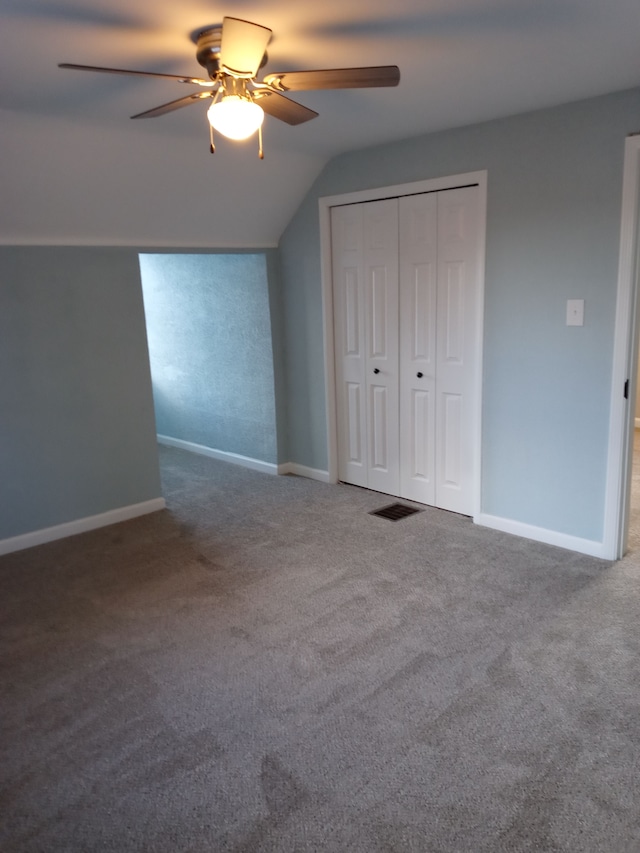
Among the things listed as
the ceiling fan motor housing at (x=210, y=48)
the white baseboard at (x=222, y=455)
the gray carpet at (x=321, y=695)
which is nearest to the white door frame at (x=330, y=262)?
the white baseboard at (x=222, y=455)

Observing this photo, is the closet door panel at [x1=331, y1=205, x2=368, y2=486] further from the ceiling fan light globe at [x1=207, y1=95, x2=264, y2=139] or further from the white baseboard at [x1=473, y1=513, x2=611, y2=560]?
the ceiling fan light globe at [x1=207, y1=95, x2=264, y2=139]

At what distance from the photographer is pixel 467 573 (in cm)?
321

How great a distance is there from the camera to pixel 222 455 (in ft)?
18.0

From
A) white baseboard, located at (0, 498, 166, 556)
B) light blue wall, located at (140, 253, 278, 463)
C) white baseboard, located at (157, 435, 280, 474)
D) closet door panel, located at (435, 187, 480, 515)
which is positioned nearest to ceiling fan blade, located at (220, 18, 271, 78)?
closet door panel, located at (435, 187, 480, 515)

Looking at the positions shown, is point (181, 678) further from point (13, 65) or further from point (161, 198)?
point (161, 198)

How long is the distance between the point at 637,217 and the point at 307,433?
2685 millimetres

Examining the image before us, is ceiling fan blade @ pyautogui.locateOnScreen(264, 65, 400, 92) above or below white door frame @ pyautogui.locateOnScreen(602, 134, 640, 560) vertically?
above

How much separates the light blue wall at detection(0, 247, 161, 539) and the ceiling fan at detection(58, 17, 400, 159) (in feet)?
5.82

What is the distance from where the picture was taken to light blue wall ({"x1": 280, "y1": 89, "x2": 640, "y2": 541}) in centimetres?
303

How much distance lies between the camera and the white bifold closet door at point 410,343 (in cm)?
370

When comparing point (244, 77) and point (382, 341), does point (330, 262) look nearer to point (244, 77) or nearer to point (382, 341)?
point (382, 341)

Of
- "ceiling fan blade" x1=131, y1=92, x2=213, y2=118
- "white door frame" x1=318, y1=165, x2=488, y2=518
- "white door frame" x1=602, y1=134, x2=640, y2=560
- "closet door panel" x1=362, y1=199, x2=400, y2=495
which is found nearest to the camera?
"ceiling fan blade" x1=131, y1=92, x2=213, y2=118

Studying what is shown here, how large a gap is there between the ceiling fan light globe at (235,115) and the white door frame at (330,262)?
1.77 metres

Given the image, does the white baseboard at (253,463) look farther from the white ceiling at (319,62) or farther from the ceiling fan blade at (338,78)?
the ceiling fan blade at (338,78)
